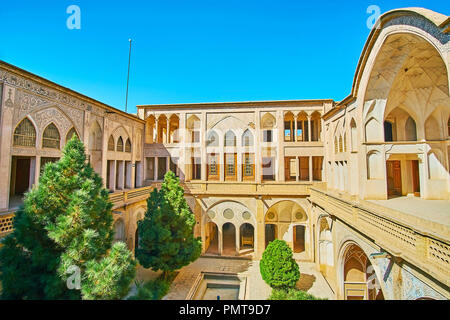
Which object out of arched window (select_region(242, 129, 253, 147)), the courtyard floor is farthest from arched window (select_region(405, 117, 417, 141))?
arched window (select_region(242, 129, 253, 147))

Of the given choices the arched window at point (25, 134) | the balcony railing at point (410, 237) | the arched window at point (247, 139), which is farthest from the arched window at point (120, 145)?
the balcony railing at point (410, 237)

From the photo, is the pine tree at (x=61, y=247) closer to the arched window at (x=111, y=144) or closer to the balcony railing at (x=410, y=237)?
the balcony railing at (x=410, y=237)

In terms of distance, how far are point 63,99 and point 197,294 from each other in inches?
452

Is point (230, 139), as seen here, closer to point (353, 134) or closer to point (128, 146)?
point (128, 146)

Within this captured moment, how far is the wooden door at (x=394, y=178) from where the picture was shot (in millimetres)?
12602

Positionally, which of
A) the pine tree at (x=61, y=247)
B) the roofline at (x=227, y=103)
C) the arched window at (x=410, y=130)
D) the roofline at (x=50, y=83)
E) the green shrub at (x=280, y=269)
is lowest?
the green shrub at (x=280, y=269)

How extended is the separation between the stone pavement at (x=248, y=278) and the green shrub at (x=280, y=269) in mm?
1058

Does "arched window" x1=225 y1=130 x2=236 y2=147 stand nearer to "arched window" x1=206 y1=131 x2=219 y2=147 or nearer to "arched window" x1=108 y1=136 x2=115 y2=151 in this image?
"arched window" x1=206 y1=131 x2=219 y2=147

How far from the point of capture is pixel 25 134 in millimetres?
8539

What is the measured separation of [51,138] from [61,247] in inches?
267

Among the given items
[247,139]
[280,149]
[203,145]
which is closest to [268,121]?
[247,139]

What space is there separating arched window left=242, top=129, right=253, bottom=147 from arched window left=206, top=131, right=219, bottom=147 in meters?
2.10
